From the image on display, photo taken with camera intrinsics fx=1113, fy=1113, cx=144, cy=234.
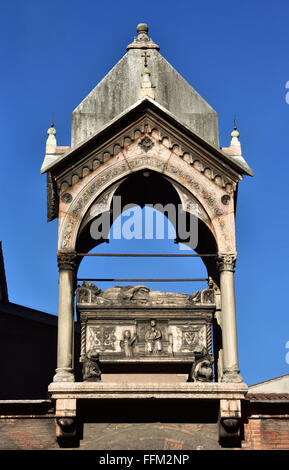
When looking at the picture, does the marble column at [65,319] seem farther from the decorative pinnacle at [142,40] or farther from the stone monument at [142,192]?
the decorative pinnacle at [142,40]

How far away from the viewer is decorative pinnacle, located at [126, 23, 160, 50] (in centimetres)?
2486

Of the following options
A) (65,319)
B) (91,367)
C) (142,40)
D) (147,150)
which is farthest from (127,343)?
(142,40)

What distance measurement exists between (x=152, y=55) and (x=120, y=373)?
7293mm

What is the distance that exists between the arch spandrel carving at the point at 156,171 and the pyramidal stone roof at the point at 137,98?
2.68ft

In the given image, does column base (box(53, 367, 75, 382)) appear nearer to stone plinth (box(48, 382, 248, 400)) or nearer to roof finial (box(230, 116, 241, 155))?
stone plinth (box(48, 382, 248, 400))

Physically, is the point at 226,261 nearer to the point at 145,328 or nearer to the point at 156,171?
the point at 145,328

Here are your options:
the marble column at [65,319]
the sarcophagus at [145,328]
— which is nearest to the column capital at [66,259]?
the marble column at [65,319]

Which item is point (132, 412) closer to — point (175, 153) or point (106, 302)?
point (106, 302)

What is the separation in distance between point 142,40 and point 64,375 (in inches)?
323

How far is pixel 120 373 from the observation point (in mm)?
21953

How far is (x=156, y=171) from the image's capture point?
75.2 feet
